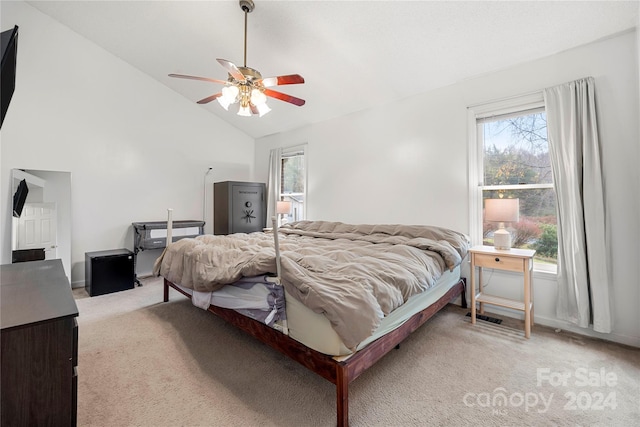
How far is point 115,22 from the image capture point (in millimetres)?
3332

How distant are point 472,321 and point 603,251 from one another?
114cm

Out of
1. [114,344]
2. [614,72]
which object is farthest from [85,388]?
[614,72]

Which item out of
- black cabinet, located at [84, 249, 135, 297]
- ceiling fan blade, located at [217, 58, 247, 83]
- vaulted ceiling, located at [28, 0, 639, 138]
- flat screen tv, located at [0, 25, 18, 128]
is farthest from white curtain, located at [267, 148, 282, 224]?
flat screen tv, located at [0, 25, 18, 128]

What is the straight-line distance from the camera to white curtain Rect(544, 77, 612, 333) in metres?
2.20

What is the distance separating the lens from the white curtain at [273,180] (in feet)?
16.7

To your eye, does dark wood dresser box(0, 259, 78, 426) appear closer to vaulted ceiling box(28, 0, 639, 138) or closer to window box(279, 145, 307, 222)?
vaulted ceiling box(28, 0, 639, 138)

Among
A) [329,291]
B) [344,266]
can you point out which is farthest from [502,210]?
[329,291]

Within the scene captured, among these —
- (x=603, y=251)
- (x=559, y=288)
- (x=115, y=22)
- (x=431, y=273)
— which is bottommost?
(x=559, y=288)

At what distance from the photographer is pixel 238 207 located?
16.1 feet

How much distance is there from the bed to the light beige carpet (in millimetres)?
230

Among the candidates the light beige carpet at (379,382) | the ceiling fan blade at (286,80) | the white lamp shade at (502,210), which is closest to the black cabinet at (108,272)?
the light beige carpet at (379,382)

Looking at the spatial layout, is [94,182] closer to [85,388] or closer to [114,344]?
[114,344]

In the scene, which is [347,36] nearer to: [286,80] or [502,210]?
[286,80]

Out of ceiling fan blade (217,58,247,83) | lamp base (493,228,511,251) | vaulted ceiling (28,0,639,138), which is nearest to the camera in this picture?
ceiling fan blade (217,58,247,83)
